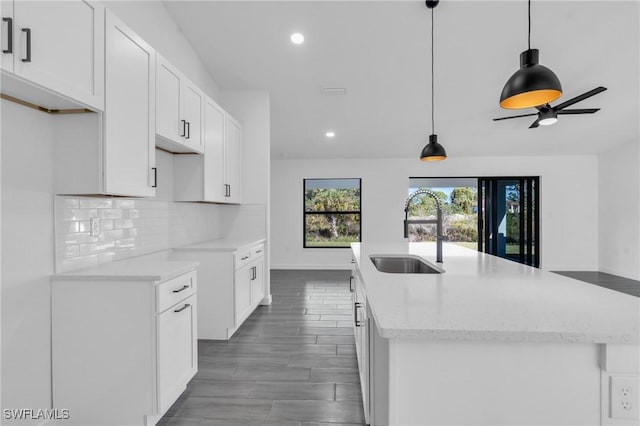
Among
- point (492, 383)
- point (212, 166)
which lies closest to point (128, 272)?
point (212, 166)

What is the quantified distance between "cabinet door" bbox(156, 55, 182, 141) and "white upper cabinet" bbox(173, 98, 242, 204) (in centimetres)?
56

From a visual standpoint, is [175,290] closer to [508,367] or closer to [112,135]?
[112,135]

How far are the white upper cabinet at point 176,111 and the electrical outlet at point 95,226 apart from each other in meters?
0.72

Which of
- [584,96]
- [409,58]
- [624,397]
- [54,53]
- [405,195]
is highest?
[409,58]

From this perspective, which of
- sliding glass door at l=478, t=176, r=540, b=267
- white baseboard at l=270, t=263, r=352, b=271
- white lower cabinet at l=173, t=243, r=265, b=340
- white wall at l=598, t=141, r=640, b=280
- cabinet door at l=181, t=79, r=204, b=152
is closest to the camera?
cabinet door at l=181, t=79, r=204, b=152

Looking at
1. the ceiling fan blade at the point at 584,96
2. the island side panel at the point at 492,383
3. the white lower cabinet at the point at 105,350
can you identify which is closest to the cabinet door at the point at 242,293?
the white lower cabinet at the point at 105,350

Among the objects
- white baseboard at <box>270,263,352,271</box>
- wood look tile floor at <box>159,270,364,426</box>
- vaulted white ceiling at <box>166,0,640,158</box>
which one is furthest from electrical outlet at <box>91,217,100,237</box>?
white baseboard at <box>270,263,352,271</box>

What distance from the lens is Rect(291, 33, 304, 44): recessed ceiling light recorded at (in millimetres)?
3441

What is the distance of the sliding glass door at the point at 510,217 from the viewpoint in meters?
7.21

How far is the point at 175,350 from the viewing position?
1.94 m

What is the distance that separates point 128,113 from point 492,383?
2249mm

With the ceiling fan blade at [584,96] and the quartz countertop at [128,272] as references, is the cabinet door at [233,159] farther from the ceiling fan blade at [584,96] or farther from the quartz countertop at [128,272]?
the ceiling fan blade at [584,96]

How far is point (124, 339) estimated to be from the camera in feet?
5.70

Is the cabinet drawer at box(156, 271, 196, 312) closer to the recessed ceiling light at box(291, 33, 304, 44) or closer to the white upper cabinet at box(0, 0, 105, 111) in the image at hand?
the white upper cabinet at box(0, 0, 105, 111)
